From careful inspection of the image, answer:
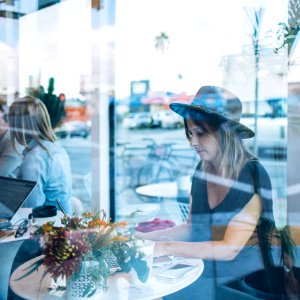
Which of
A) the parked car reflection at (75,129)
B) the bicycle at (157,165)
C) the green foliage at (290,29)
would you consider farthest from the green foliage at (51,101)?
the green foliage at (290,29)

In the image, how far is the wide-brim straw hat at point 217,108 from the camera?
211cm

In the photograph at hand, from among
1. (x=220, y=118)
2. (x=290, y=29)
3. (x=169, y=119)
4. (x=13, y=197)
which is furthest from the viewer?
(x=169, y=119)

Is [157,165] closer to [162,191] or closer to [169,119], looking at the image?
[162,191]

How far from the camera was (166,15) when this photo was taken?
288 cm

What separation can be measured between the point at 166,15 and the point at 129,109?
2.86 ft

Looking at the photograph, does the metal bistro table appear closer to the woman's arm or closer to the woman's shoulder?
the woman's arm

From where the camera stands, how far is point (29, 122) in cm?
330

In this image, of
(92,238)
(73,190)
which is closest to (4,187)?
(73,190)

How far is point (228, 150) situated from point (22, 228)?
3.42 feet

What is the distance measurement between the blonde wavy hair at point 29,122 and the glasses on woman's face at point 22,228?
1104mm

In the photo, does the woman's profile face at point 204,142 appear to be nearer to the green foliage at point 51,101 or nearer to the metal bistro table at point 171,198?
the metal bistro table at point 171,198

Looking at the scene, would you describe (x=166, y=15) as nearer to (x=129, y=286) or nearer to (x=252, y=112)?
(x=252, y=112)

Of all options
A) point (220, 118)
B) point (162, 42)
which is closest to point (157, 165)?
point (162, 42)

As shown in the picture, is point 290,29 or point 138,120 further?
point 138,120
